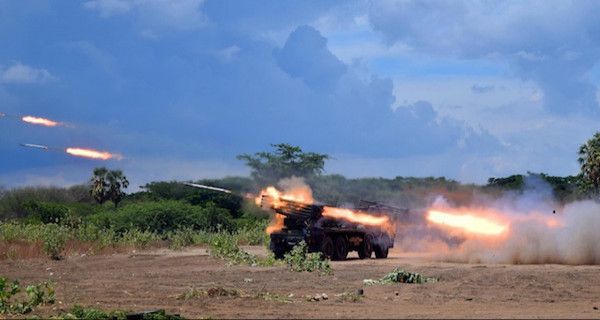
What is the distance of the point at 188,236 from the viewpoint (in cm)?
5891

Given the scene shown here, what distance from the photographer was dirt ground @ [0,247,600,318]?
69.5ft

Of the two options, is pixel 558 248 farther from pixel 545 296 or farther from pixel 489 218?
pixel 545 296

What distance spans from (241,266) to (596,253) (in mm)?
14274

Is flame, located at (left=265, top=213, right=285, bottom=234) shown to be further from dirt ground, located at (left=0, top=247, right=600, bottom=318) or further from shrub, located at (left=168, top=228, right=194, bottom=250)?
shrub, located at (left=168, top=228, right=194, bottom=250)

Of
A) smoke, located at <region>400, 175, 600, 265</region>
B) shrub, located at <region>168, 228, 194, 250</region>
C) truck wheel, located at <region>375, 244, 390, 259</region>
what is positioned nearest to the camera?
smoke, located at <region>400, 175, 600, 265</region>

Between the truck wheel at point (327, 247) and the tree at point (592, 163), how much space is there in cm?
2904

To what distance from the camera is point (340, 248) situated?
42.9m

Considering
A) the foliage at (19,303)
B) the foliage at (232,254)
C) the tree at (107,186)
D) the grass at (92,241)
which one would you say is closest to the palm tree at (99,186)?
the tree at (107,186)

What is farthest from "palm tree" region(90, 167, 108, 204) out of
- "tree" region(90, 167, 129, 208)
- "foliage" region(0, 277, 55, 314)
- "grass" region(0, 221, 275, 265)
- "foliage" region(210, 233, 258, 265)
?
"foliage" region(0, 277, 55, 314)

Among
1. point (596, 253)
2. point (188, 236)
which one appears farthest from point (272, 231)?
point (188, 236)

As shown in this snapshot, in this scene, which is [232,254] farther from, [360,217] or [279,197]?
[360,217]

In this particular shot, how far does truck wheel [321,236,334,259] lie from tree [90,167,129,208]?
4465cm

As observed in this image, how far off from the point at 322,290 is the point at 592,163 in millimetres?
43377

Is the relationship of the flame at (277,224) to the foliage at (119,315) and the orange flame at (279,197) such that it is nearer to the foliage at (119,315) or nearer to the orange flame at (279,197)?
the orange flame at (279,197)
